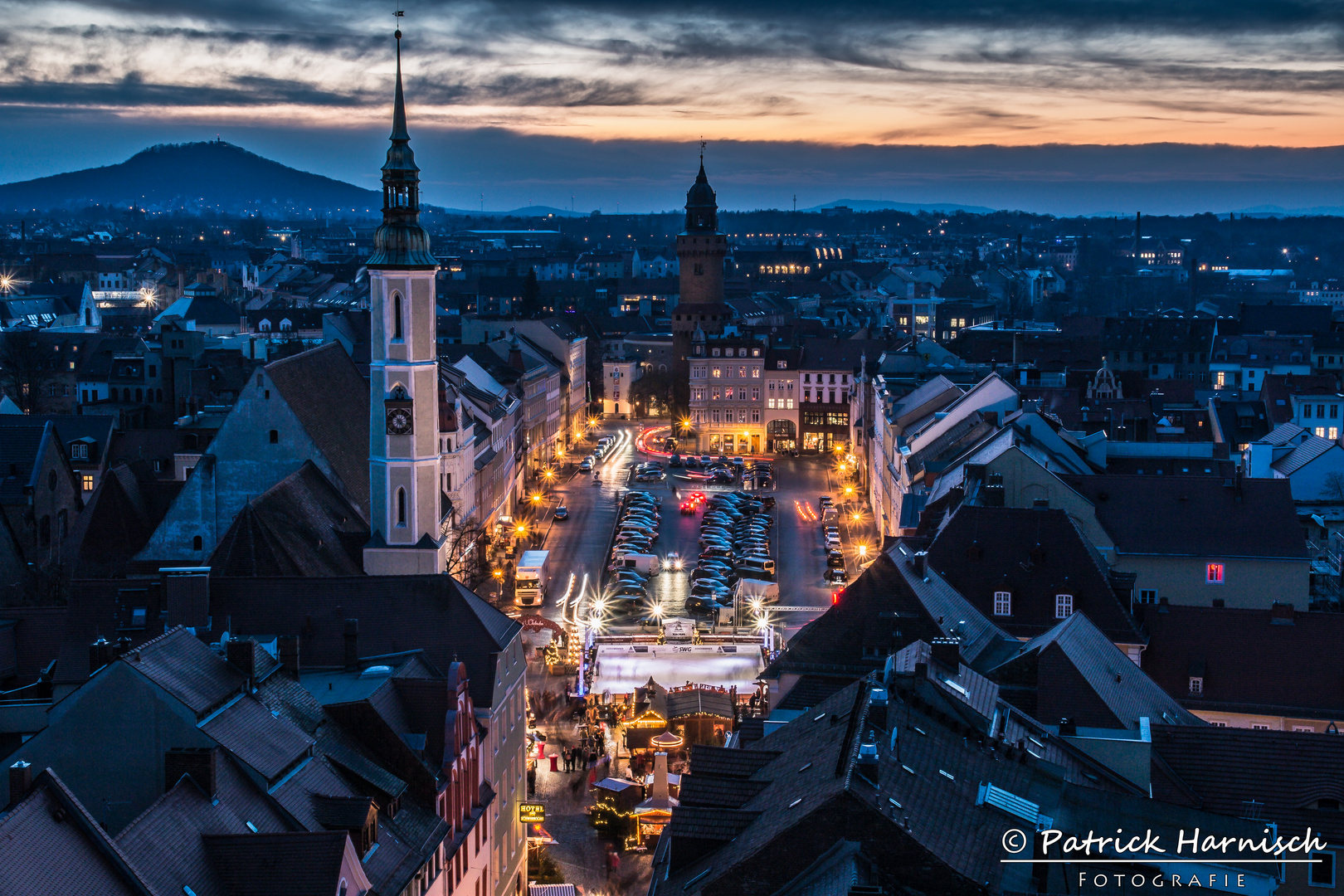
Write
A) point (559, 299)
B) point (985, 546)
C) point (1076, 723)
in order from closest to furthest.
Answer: point (1076, 723) → point (985, 546) → point (559, 299)

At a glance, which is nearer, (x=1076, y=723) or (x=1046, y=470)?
(x=1076, y=723)

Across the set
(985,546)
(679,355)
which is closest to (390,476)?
(985,546)

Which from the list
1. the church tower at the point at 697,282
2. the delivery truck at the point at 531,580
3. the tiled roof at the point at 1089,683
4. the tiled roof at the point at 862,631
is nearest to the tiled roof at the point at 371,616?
the tiled roof at the point at 862,631

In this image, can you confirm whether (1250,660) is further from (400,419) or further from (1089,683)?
(400,419)

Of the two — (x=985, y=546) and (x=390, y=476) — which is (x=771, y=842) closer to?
(x=985, y=546)

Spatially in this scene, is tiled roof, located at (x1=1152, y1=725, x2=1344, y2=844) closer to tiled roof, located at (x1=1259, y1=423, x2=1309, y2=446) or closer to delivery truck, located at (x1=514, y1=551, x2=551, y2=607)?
delivery truck, located at (x1=514, y1=551, x2=551, y2=607)

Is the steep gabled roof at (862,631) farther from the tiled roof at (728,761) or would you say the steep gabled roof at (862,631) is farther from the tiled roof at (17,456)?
the tiled roof at (17,456)
